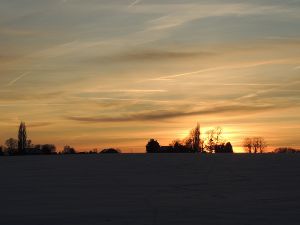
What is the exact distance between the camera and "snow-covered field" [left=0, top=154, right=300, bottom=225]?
10.6m

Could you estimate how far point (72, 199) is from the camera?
13.3m

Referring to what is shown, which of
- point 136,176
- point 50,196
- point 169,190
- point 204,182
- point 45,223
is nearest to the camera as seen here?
point 45,223

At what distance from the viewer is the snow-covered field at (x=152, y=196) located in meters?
10.6

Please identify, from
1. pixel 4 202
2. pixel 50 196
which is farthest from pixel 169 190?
pixel 4 202

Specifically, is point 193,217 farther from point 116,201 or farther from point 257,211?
point 116,201

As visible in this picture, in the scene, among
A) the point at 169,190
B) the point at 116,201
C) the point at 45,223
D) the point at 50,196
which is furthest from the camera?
the point at 169,190

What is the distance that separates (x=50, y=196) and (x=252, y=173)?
8.65 m

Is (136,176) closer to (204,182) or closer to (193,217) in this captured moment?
(204,182)

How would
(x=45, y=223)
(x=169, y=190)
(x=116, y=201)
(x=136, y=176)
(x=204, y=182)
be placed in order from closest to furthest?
(x=45, y=223)
(x=116, y=201)
(x=169, y=190)
(x=204, y=182)
(x=136, y=176)

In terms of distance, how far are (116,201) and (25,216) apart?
266cm

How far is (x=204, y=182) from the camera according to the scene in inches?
655

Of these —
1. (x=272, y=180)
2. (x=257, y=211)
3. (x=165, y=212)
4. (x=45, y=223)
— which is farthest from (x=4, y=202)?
(x=272, y=180)

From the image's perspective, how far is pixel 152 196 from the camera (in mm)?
13562

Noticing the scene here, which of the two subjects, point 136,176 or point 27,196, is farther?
point 136,176
